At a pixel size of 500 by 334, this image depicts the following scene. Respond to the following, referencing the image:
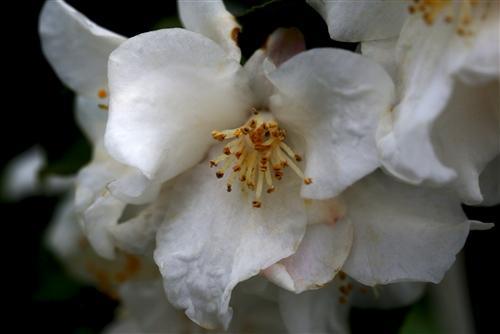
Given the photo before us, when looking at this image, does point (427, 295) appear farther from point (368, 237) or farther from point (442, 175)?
point (442, 175)

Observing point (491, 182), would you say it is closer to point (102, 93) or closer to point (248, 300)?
point (248, 300)

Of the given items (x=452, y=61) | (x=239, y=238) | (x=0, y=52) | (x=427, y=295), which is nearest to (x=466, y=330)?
(x=427, y=295)

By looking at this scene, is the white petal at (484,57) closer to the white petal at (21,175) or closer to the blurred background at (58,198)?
the blurred background at (58,198)

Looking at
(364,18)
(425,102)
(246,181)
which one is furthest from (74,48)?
(425,102)

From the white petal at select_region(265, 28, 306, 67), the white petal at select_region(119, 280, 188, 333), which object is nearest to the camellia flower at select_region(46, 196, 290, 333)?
the white petal at select_region(119, 280, 188, 333)

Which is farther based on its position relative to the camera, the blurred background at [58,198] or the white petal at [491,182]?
the blurred background at [58,198]

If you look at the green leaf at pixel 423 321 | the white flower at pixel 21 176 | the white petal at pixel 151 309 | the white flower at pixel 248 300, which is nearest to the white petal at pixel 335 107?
the white flower at pixel 248 300
